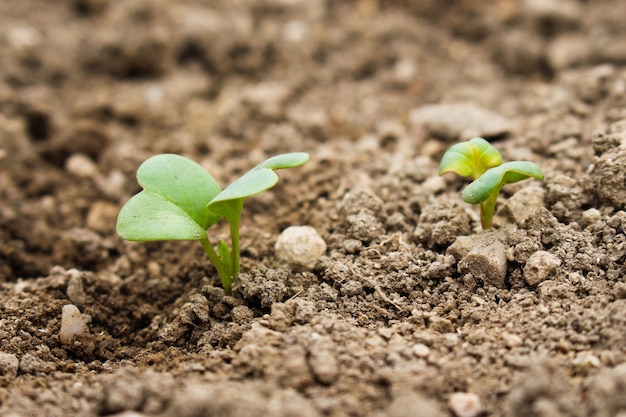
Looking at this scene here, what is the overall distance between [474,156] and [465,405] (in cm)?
79

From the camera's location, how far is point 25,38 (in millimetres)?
3510

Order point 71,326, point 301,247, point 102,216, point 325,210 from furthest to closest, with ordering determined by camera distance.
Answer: point 102,216 < point 325,210 < point 301,247 < point 71,326

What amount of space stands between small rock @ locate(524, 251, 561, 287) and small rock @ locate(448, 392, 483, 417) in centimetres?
47

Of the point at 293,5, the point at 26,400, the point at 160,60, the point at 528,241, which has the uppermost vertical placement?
the point at 293,5

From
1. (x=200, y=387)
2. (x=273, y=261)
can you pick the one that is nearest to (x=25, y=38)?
(x=273, y=261)

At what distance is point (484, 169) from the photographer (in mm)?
1997

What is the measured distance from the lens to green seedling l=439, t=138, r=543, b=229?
5.81 feet

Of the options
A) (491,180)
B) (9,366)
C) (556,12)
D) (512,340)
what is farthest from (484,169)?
(556,12)

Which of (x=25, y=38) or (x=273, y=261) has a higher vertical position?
(x=25, y=38)

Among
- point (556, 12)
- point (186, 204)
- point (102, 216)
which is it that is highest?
point (556, 12)

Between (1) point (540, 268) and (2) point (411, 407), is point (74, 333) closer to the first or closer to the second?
(2) point (411, 407)

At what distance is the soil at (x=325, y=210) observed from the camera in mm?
1574

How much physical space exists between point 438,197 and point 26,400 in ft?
4.80

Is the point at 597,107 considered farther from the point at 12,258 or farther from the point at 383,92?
the point at 12,258
